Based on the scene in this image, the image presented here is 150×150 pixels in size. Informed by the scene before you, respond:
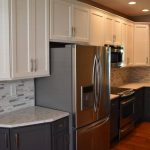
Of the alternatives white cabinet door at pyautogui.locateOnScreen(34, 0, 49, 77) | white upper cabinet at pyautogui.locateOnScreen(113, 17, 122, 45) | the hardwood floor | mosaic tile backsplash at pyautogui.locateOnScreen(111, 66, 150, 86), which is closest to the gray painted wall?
mosaic tile backsplash at pyautogui.locateOnScreen(111, 66, 150, 86)

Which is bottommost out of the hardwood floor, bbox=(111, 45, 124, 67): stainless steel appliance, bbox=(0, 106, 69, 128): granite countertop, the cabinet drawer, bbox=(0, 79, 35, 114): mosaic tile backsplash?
the hardwood floor

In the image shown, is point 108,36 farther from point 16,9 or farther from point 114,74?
point 16,9

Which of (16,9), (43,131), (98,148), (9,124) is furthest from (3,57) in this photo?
(98,148)

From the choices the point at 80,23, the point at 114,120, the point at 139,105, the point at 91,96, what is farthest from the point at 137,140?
the point at 80,23

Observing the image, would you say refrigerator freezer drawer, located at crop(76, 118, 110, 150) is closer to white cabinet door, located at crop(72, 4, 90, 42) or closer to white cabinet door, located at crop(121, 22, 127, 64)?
white cabinet door, located at crop(72, 4, 90, 42)

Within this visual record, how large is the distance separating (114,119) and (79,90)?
1506mm

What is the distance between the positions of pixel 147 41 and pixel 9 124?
14.0 ft

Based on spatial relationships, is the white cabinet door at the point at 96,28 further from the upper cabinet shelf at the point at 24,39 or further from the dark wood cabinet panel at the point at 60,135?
the dark wood cabinet panel at the point at 60,135

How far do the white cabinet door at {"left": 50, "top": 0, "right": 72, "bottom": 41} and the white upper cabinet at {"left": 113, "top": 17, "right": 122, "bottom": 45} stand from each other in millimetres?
1549

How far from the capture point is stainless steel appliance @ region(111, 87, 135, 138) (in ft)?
14.0

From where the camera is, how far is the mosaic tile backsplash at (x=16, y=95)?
9.06 ft

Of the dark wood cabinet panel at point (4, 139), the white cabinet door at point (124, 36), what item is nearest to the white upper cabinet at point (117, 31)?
the white cabinet door at point (124, 36)

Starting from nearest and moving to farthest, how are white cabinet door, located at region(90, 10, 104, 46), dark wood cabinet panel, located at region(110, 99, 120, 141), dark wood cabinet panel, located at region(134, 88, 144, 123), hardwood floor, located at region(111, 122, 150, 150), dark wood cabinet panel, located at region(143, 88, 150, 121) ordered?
white cabinet door, located at region(90, 10, 104, 46)
dark wood cabinet panel, located at region(110, 99, 120, 141)
hardwood floor, located at region(111, 122, 150, 150)
dark wood cabinet panel, located at region(134, 88, 144, 123)
dark wood cabinet panel, located at region(143, 88, 150, 121)

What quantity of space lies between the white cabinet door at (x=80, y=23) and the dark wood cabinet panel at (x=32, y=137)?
1444 mm
